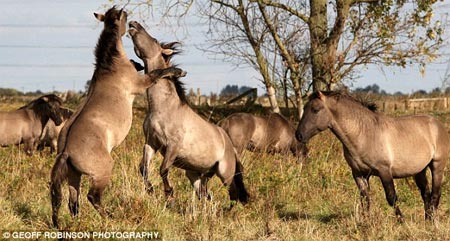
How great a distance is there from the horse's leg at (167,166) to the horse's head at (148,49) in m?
1.16

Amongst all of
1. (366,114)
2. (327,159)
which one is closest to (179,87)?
(366,114)

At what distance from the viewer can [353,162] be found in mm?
9961

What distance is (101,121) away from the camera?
820 centimetres

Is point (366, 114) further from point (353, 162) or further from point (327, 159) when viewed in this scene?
point (327, 159)

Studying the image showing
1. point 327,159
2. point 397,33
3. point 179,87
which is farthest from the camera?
point 397,33

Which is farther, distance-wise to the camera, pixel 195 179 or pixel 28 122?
pixel 28 122

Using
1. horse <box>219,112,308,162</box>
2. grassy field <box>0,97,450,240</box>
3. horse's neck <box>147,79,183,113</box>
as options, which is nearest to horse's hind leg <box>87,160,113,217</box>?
grassy field <box>0,97,450,240</box>

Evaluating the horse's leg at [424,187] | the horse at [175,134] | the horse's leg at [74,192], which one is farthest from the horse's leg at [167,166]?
the horse's leg at [424,187]

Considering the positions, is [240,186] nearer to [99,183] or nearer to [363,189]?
[363,189]

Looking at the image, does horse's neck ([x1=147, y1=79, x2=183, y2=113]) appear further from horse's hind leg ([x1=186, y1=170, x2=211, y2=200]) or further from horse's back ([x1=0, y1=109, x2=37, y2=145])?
horse's back ([x1=0, y1=109, x2=37, y2=145])

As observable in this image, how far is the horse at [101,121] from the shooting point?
7.84m

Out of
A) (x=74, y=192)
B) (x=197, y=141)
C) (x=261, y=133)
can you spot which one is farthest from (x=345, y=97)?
(x=261, y=133)

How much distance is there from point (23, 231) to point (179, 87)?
12.5 ft

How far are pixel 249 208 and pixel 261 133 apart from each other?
773cm
